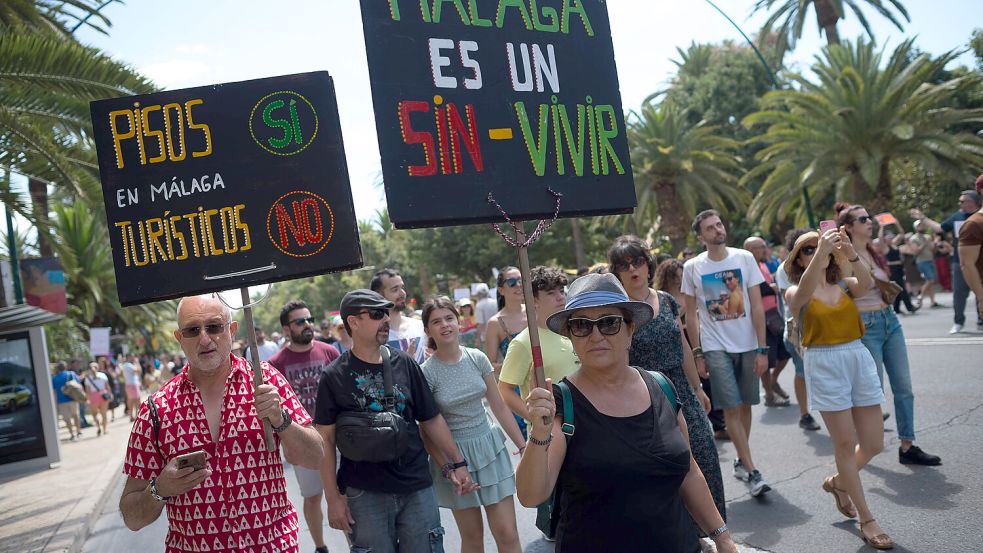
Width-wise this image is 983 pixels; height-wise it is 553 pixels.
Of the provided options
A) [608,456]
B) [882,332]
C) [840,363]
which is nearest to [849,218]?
[882,332]

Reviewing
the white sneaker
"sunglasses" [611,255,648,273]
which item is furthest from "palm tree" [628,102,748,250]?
"sunglasses" [611,255,648,273]

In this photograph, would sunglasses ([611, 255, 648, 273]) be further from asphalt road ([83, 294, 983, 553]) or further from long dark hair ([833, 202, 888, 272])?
asphalt road ([83, 294, 983, 553])

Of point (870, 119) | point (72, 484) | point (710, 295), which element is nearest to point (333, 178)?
point (710, 295)

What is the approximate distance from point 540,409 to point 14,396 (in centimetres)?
1416

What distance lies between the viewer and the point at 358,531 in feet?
14.3

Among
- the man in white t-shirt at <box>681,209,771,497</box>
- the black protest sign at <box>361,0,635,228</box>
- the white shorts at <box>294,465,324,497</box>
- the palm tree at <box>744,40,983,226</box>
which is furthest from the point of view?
the palm tree at <box>744,40,983,226</box>

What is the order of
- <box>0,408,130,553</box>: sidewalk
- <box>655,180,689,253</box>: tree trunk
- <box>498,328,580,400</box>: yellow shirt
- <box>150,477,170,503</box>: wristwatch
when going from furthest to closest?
<box>655,180,689,253</box>: tree trunk < <box>0,408,130,553</box>: sidewalk < <box>498,328,580,400</box>: yellow shirt < <box>150,477,170,503</box>: wristwatch

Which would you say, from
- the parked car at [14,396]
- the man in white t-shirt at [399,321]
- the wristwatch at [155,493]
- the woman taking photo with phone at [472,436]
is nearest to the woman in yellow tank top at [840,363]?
the woman taking photo with phone at [472,436]

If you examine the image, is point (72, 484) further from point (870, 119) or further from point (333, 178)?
point (870, 119)

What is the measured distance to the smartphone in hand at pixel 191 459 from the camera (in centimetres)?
323

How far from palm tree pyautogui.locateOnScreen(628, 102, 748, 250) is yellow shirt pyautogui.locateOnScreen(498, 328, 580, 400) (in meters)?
23.5

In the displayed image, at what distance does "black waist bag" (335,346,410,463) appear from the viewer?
4.31 metres

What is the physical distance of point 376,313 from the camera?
464 cm

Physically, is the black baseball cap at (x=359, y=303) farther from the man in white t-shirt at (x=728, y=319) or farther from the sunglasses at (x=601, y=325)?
the man in white t-shirt at (x=728, y=319)
